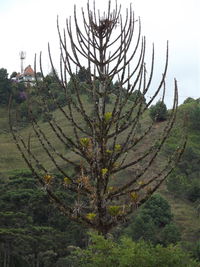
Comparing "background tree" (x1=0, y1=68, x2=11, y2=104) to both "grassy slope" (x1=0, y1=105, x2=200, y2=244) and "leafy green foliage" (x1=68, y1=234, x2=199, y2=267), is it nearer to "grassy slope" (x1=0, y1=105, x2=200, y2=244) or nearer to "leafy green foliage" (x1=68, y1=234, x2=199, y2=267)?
"grassy slope" (x1=0, y1=105, x2=200, y2=244)

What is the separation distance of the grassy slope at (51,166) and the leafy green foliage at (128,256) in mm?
15786

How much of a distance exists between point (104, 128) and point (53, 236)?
32.4 metres

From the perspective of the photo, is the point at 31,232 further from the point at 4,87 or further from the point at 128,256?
the point at 4,87

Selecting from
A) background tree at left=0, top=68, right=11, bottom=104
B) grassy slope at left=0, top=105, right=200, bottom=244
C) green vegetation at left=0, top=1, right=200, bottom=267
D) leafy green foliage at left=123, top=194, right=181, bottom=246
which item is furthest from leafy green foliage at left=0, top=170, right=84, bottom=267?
background tree at left=0, top=68, right=11, bottom=104

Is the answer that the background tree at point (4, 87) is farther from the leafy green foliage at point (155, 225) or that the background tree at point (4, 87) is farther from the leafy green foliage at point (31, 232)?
the leafy green foliage at point (155, 225)

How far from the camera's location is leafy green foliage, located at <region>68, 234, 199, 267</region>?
11779 mm

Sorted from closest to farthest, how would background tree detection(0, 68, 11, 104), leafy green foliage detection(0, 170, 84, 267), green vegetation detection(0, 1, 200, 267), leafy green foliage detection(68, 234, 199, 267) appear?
green vegetation detection(0, 1, 200, 267), leafy green foliage detection(68, 234, 199, 267), leafy green foliage detection(0, 170, 84, 267), background tree detection(0, 68, 11, 104)

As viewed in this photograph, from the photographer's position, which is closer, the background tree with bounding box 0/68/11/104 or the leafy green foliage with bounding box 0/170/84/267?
the leafy green foliage with bounding box 0/170/84/267

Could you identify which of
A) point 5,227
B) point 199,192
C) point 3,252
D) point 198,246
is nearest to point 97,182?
point 198,246

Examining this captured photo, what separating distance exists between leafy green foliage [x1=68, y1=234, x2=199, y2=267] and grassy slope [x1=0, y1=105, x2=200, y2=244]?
1579 centimetres

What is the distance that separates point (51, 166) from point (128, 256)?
2184 inches

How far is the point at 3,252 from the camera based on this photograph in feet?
136

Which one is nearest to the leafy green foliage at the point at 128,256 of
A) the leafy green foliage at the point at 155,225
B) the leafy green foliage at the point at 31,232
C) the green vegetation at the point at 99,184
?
the green vegetation at the point at 99,184

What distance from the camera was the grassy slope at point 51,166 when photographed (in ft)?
157
